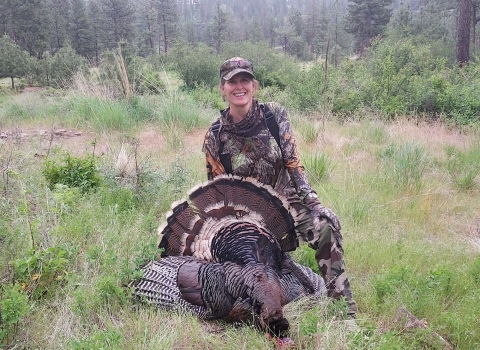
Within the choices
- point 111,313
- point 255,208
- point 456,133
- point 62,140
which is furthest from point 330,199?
point 456,133

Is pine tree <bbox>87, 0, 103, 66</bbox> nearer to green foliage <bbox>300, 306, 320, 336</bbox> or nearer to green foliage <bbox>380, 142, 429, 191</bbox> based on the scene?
green foliage <bbox>380, 142, 429, 191</bbox>

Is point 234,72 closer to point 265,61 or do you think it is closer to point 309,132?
point 309,132

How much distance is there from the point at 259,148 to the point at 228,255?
0.78 meters

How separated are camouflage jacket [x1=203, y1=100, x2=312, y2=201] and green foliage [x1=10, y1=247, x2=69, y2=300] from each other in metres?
1.18

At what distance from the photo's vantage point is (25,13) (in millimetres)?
31391

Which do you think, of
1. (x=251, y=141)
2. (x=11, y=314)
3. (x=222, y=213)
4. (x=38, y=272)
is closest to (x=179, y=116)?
(x=251, y=141)

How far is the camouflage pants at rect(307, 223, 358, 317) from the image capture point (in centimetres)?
228

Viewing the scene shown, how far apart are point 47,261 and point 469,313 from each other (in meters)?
2.34

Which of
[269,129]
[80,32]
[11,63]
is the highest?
[80,32]

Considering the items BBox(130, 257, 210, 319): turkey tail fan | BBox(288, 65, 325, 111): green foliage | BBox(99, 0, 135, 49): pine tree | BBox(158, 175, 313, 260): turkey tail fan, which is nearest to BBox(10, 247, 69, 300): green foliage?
BBox(130, 257, 210, 319): turkey tail fan

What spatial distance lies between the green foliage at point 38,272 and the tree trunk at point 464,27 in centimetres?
1299

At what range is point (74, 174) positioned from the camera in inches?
151

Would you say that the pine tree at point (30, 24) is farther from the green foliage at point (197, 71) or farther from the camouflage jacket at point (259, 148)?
the camouflage jacket at point (259, 148)

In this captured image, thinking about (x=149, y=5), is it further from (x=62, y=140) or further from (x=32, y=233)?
(x=32, y=233)
